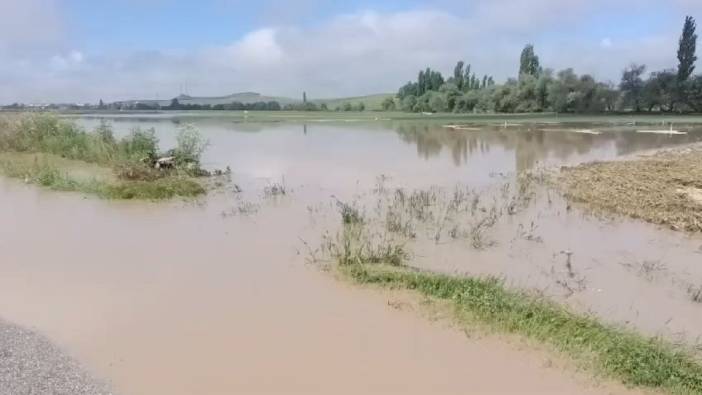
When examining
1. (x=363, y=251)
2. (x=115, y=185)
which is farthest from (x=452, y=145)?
(x=363, y=251)

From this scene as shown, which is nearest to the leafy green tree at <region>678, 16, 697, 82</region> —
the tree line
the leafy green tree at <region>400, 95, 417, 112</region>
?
the tree line

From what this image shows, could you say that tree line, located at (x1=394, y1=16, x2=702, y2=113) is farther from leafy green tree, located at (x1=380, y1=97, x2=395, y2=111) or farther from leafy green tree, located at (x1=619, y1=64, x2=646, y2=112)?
leafy green tree, located at (x1=380, y1=97, x2=395, y2=111)

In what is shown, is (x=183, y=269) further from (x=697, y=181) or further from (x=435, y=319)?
(x=697, y=181)

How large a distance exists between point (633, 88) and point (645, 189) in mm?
63680

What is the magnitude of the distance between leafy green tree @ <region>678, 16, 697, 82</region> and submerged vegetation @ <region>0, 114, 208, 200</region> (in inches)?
2547

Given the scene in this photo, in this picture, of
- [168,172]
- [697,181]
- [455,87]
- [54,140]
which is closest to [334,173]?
[168,172]

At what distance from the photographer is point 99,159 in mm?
20781

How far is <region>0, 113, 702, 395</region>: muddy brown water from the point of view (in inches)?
203

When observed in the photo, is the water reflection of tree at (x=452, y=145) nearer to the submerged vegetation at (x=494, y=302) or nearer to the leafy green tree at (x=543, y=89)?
the submerged vegetation at (x=494, y=302)

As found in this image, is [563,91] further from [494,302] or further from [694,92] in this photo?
[494,302]

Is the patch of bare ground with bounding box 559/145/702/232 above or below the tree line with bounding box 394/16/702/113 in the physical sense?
below

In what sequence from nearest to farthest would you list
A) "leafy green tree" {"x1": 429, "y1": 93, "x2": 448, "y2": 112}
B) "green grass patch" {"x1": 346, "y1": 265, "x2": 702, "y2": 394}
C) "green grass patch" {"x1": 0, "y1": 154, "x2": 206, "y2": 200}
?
"green grass patch" {"x1": 346, "y1": 265, "x2": 702, "y2": 394} → "green grass patch" {"x1": 0, "y1": 154, "x2": 206, "y2": 200} → "leafy green tree" {"x1": 429, "y1": 93, "x2": 448, "y2": 112}

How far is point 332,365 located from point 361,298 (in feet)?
5.65

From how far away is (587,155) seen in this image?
87.6 feet
